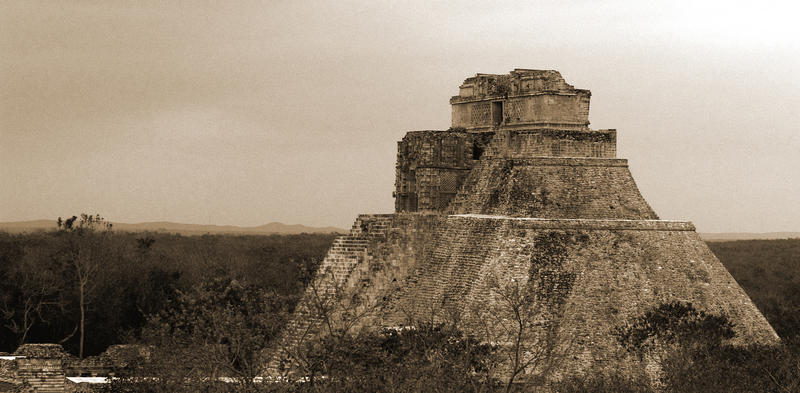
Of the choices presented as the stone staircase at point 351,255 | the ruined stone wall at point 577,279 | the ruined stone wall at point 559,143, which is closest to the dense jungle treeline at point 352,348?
the ruined stone wall at point 577,279

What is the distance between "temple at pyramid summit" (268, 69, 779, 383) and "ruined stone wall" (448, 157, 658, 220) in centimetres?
3

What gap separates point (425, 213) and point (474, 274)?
8.94 ft

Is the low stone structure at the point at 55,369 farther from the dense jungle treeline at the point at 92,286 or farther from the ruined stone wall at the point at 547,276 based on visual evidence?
the dense jungle treeline at the point at 92,286

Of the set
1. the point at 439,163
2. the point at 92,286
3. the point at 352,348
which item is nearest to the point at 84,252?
the point at 92,286

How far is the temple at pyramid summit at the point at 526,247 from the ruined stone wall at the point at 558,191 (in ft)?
0.09

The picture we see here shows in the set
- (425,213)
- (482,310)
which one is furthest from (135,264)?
(482,310)

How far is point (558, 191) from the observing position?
A: 2627 cm

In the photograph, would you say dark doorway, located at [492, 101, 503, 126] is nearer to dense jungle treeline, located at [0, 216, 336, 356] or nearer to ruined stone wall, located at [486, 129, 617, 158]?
ruined stone wall, located at [486, 129, 617, 158]

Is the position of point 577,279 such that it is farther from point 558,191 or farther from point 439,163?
point 439,163

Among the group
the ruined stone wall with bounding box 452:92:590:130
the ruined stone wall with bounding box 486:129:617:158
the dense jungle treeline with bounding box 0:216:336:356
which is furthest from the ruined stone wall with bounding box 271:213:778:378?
the dense jungle treeline with bounding box 0:216:336:356

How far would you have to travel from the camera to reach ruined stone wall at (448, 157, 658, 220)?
26.0 m

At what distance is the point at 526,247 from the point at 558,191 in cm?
249

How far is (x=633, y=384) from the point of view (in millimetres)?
21734

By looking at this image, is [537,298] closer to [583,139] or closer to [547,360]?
[547,360]
